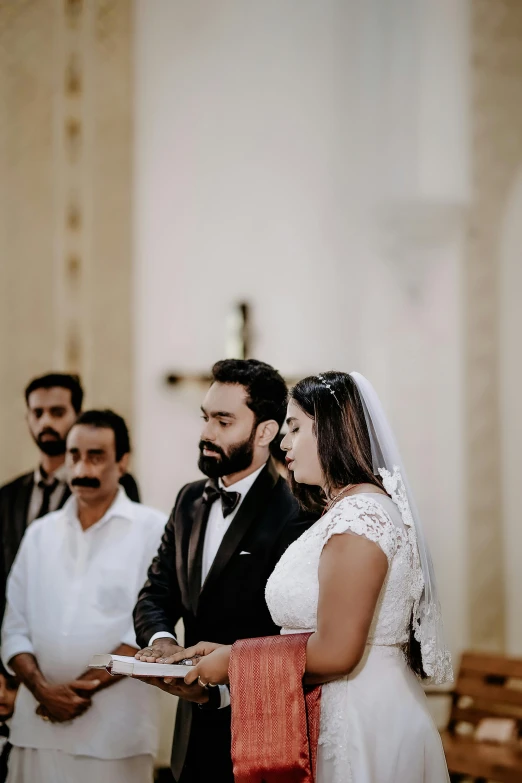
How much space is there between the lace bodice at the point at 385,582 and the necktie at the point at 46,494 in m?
1.89

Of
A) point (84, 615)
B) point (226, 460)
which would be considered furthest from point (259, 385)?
point (84, 615)

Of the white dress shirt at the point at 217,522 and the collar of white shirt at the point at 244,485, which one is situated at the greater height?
the collar of white shirt at the point at 244,485

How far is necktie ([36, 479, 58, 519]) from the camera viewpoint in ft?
13.6

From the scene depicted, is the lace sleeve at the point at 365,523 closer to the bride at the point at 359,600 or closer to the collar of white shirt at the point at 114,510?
the bride at the point at 359,600

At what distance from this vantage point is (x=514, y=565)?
5.62m

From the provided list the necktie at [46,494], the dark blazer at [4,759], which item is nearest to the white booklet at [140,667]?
the dark blazer at [4,759]

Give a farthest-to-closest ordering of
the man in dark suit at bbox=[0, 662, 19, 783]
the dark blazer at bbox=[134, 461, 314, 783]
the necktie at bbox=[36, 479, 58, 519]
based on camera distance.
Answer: the necktie at bbox=[36, 479, 58, 519] < the man in dark suit at bbox=[0, 662, 19, 783] < the dark blazer at bbox=[134, 461, 314, 783]

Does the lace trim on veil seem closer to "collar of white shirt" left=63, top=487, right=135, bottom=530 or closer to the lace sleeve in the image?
the lace sleeve

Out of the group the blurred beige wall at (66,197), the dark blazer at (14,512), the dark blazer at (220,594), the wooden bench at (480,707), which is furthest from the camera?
the blurred beige wall at (66,197)

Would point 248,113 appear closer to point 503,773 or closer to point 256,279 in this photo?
point 256,279

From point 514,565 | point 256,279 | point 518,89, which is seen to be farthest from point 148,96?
point 514,565

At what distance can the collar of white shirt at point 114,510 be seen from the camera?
3.66m

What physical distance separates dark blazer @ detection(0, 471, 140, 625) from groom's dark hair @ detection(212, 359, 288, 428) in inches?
47.3

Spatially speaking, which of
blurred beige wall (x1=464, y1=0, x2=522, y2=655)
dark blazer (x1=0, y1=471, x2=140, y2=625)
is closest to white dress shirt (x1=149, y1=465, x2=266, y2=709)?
dark blazer (x1=0, y1=471, x2=140, y2=625)
